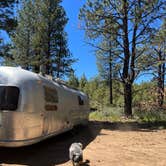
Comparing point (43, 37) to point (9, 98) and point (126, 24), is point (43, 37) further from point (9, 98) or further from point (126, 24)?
point (9, 98)

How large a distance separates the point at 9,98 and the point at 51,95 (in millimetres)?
2145

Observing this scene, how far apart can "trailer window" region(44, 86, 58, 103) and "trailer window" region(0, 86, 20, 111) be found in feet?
4.57

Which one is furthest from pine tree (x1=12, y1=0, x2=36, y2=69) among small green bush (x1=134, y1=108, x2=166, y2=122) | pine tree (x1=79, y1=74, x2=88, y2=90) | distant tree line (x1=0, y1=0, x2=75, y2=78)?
pine tree (x1=79, y1=74, x2=88, y2=90)

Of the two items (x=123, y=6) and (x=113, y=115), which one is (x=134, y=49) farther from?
(x=113, y=115)

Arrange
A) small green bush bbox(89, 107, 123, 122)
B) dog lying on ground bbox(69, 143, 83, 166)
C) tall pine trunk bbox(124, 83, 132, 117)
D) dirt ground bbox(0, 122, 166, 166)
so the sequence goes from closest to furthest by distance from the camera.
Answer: dog lying on ground bbox(69, 143, 83, 166) < dirt ground bbox(0, 122, 166, 166) < tall pine trunk bbox(124, 83, 132, 117) < small green bush bbox(89, 107, 123, 122)

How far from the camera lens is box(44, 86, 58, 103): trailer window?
10.1 meters

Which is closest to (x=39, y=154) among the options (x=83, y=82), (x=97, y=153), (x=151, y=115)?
(x=97, y=153)

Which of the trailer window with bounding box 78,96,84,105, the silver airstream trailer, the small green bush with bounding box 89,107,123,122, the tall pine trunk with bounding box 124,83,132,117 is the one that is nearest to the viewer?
the silver airstream trailer

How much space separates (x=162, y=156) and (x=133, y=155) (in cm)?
87

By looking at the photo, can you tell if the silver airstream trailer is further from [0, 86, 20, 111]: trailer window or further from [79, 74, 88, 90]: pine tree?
[79, 74, 88, 90]: pine tree

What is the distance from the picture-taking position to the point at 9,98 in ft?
28.8

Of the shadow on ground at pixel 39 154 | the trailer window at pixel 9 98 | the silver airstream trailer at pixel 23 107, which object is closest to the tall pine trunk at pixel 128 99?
the shadow on ground at pixel 39 154

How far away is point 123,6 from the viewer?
22062mm

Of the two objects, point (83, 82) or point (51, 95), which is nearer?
point (51, 95)
